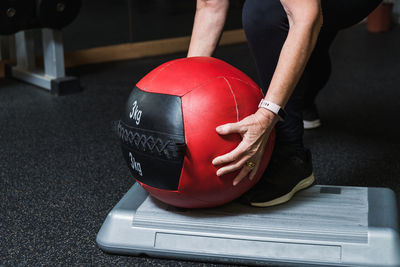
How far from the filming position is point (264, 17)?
1.28 m

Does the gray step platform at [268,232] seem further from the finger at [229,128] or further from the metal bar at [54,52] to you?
the metal bar at [54,52]

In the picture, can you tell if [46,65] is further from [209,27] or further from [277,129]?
[277,129]

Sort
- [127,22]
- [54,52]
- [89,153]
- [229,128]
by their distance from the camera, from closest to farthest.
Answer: [229,128] → [89,153] → [54,52] → [127,22]

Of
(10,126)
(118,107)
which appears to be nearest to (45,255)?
(10,126)

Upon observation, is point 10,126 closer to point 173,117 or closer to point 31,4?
point 31,4

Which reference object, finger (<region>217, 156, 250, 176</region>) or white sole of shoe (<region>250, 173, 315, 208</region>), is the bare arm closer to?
finger (<region>217, 156, 250, 176</region>)

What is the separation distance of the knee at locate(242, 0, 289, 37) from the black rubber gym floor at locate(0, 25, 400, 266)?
1.86 ft

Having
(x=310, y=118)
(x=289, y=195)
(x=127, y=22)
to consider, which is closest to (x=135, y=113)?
(x=289, y=195)

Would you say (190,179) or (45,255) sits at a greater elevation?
(190,179)

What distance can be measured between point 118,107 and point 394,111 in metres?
1.27

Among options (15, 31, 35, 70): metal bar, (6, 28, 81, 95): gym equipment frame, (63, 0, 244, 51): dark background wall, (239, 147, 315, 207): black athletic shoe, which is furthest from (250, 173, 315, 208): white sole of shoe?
(63, 0, 244, 51): dark background wall

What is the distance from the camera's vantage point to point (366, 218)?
1.15 metres

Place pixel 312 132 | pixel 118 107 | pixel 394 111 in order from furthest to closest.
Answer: pixel 118 107 → pixel 394 111 → pixel 312 132

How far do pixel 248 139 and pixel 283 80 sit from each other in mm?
143
